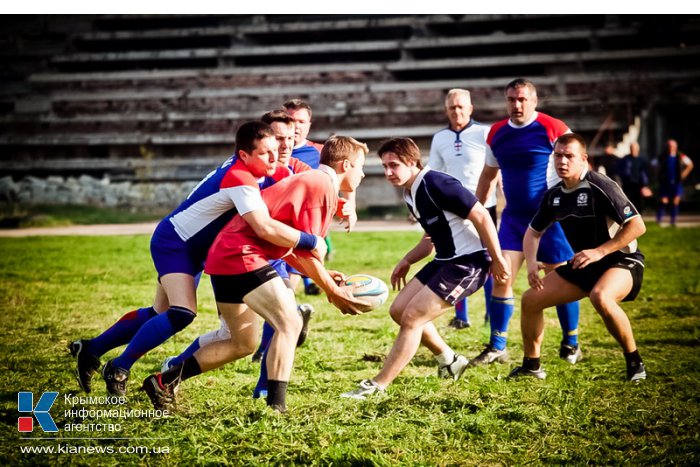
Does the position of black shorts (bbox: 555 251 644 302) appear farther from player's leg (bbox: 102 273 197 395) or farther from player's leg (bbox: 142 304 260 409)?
player's leg (bbox: 102 273 197 395)

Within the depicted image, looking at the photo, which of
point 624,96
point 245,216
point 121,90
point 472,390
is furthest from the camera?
point 121,90

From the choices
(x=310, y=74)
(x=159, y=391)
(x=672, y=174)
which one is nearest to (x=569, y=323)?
(x=159, y=391)

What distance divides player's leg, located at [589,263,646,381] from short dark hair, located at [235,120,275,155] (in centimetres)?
275

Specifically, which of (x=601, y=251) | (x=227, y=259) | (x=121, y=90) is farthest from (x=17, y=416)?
(x=121, y=90)

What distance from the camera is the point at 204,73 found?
3073cm

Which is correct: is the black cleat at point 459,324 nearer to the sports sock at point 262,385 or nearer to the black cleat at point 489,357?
the black cleat at point 489,357

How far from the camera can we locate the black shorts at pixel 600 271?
6.22 meters

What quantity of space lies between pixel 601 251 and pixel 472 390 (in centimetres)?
144

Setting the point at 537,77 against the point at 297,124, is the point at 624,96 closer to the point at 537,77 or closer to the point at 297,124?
the point at 537,77

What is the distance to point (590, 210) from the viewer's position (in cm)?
625

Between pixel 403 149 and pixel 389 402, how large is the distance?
1.80 metres

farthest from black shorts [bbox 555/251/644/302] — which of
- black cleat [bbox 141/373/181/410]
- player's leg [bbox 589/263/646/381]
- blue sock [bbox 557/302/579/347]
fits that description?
black cleat [bbox 141/373/181/410]

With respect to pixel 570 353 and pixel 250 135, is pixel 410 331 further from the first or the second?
pixel 570 353

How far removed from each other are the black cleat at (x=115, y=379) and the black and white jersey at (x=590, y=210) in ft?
11.4
